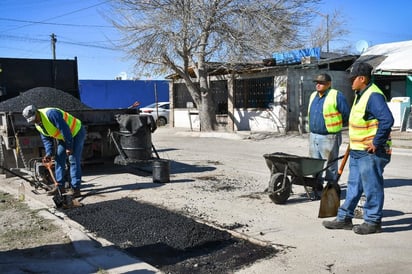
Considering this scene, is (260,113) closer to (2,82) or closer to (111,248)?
(2,82)

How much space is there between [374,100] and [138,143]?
5.13m

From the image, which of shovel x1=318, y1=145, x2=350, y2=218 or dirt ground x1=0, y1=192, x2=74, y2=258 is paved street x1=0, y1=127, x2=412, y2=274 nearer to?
shovel x1=318, y1=145, x2=350, y2=218

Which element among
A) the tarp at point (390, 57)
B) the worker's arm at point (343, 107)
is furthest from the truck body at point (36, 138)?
the tarp at point (390, 57)

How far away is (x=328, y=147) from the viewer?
6.95 m

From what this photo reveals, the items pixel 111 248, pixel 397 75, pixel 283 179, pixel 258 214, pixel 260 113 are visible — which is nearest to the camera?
pixel 111 248

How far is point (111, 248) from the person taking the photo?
193 inches

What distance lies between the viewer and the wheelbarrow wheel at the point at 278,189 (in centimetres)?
658

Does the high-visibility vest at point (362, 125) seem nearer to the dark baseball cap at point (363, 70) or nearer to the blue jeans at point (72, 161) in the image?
the dark baseball cap at point (363, 70)

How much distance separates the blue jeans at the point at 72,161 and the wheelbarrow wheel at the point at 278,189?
118 inches

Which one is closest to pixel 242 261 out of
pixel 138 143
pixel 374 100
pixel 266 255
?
pixel 266 255

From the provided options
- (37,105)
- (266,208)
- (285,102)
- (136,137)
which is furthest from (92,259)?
(285,102)

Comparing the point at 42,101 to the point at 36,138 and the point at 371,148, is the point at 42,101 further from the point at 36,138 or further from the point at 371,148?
the point at 371,148

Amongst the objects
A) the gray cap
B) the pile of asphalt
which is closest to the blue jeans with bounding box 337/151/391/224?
the gray cap

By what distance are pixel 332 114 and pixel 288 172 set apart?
42.9 inches
